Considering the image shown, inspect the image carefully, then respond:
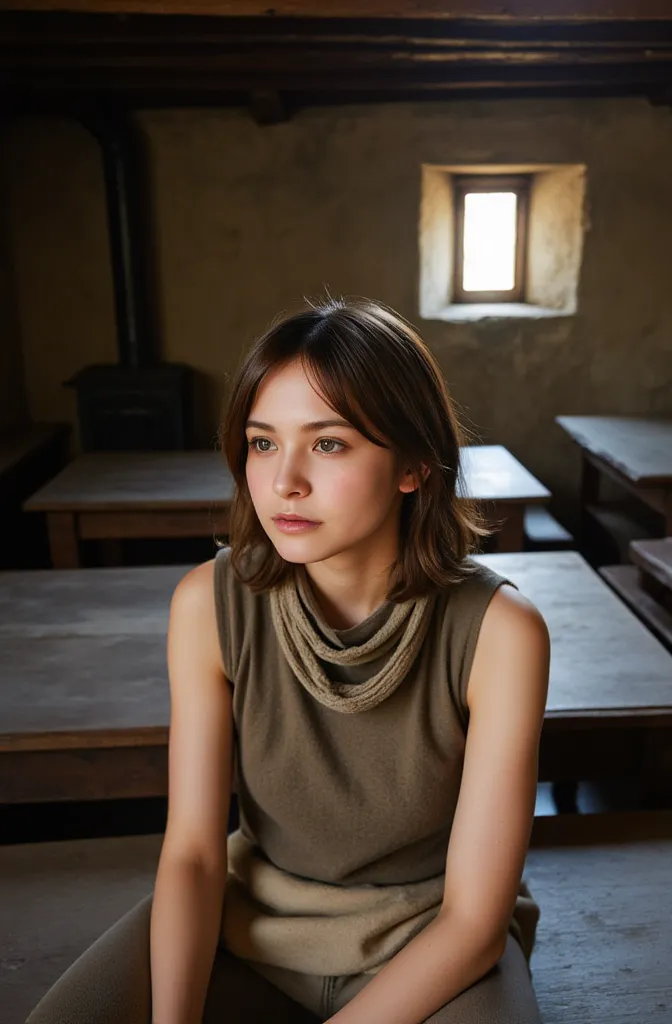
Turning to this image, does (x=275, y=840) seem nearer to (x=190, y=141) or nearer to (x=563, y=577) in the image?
(x=563, y=577)

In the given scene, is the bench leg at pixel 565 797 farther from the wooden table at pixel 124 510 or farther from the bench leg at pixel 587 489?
the bench leg at pixel 587 489

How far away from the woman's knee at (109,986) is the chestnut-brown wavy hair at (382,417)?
0.49m

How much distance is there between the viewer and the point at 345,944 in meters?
1.13

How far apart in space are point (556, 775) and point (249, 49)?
3157 mm

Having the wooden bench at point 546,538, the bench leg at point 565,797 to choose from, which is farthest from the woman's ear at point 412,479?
the wooden bench at point 546,538

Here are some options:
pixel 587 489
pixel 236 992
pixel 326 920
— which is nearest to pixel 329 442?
pixel 326 920

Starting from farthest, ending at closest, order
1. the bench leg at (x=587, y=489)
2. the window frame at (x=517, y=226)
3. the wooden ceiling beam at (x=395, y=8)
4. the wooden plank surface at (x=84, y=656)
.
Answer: the window frame at (x=517, y=226) < the bench leg at (x=587, y=489) < the wooden ceiling beam at (x=395, y=8) < the wooden plank surface at (x=84, y=656)

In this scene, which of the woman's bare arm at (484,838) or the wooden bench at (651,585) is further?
the wooden bench at (651,585)

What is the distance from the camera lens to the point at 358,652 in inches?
44.5

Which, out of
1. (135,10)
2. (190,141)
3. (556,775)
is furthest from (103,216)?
(556,775)

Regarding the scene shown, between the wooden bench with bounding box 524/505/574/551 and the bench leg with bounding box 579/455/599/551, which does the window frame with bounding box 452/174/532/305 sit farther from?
the wooden bench with bounding box 524/505/574/551

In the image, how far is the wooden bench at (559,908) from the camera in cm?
125

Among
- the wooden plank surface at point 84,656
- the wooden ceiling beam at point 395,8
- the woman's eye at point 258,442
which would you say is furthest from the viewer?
the wooden ceiling beam at point 395,8

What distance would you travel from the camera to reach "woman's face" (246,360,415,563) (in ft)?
3.41
